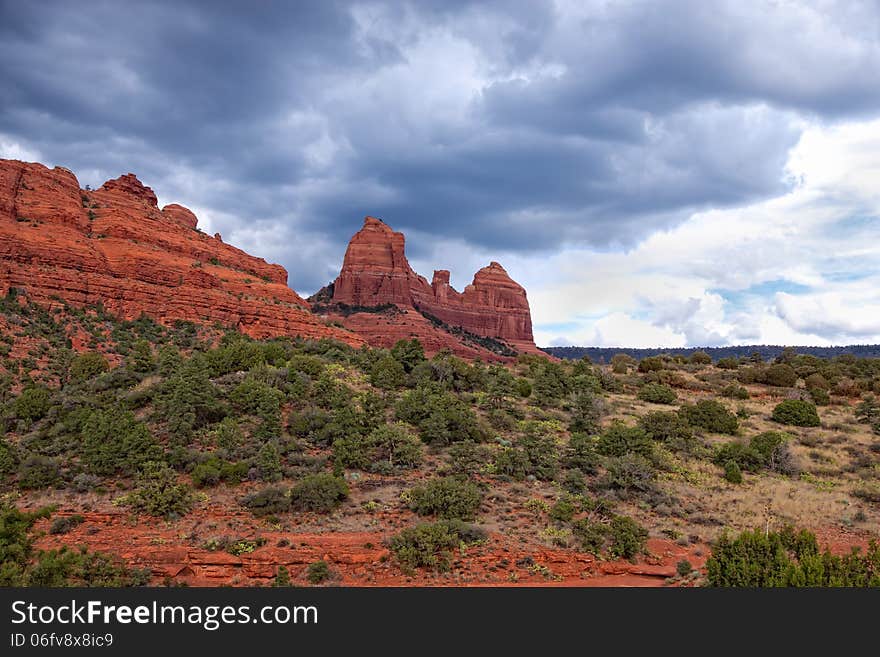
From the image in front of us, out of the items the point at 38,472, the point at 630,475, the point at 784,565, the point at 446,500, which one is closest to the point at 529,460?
the point at 630,475

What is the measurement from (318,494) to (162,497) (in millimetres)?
5433

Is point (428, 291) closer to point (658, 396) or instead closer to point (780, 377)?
point (780, 377)

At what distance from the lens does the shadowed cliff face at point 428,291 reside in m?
137

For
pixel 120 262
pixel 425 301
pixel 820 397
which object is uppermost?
pixel 425 301

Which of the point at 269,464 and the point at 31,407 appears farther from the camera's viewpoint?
the point at 31,407

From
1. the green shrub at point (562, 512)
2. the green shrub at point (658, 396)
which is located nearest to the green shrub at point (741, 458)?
the green shrub at point (562, 512)

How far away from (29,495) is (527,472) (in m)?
19.9

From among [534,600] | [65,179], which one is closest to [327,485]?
[534,600]

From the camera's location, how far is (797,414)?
3200cm

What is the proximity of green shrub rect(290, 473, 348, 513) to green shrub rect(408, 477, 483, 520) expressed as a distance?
2737 mm

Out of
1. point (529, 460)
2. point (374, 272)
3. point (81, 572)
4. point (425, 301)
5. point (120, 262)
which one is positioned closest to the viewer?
point (81, 572)

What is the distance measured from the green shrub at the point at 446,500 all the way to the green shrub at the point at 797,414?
83.9ft

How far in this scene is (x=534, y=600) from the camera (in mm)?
9727

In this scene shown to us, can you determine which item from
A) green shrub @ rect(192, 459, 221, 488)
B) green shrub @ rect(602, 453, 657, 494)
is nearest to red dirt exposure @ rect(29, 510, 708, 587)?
green shrub @ rect(192, 459, 221, 488)
